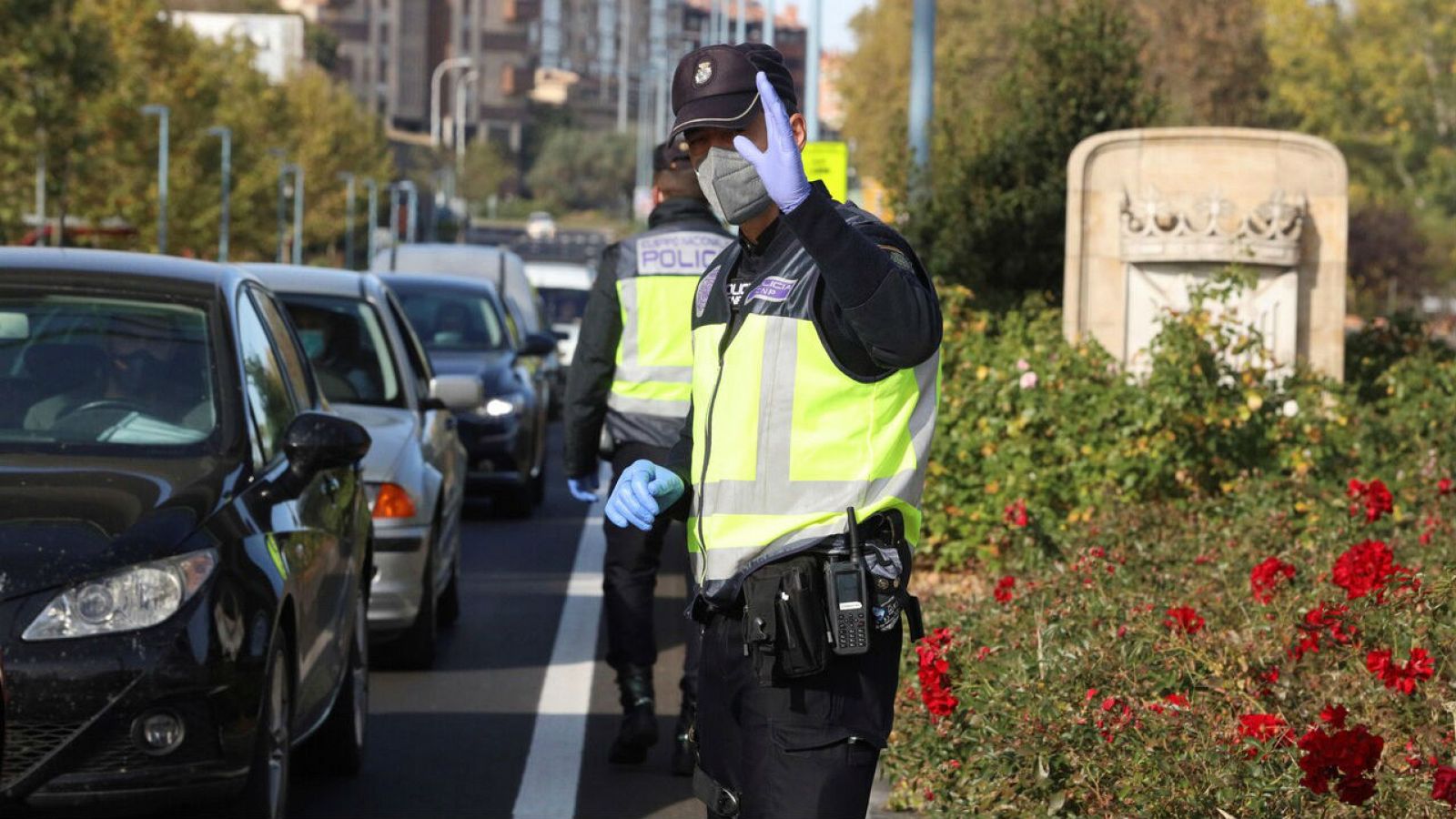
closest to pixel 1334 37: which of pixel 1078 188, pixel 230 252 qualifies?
pixel 230 252

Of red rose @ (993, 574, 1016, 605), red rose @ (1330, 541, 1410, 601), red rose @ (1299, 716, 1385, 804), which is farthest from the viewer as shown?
red rose @ (993, 574, 1016, 605)

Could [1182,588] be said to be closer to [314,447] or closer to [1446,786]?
[314,447]

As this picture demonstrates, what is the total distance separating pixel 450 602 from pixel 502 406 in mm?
4144

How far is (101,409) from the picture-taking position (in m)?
5.93

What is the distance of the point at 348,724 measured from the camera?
6.80m

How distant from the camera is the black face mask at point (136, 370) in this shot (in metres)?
6.00

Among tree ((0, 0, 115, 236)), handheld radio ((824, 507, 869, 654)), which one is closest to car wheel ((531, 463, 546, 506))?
handheld radio ((824, 507, 869, 654))

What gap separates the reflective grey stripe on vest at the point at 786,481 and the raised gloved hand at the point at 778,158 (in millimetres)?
228

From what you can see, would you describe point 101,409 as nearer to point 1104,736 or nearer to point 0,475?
point 0,475

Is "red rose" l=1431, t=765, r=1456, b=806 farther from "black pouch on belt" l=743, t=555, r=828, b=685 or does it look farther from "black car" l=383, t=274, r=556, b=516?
"black car" l=383, t=274, r=556, b=516

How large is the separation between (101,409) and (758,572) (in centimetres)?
283

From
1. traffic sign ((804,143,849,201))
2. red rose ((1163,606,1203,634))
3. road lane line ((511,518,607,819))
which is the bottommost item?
road lane line ((511,518,607,819))

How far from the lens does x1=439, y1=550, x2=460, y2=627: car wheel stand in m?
10.1

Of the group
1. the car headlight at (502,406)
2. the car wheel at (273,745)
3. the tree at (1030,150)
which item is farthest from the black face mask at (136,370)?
the tree at (1030,150)
